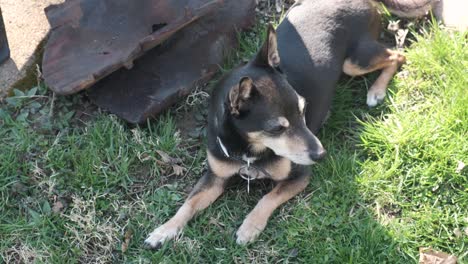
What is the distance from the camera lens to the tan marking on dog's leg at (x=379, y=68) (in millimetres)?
4891

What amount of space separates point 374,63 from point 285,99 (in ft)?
4.32

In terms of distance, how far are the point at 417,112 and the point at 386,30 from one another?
92 centimetres

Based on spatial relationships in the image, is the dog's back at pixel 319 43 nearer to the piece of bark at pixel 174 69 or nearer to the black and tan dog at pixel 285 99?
the black and tan dog at pixel 285 99

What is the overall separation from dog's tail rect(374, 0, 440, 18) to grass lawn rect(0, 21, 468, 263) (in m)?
0.24

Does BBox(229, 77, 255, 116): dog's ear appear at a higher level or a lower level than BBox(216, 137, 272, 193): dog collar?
higher

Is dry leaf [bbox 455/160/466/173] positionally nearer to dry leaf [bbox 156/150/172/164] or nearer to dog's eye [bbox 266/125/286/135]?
dog's eye [bbox 266/125/286/135]

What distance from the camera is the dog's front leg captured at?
422cm

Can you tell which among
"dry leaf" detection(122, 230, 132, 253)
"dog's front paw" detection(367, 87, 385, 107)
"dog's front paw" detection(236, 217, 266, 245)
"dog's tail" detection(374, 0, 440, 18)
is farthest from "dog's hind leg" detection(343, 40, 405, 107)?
"dry leaf" detection(122, 230, 132, 253)

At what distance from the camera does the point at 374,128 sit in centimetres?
466

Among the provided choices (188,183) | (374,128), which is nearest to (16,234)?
(188,183)

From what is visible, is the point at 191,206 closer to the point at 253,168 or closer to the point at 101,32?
the point at 253,168

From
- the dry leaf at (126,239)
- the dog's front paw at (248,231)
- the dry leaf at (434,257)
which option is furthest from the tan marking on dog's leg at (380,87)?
the dry leaf at (126,239)

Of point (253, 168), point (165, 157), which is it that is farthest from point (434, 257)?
point (165, 157)

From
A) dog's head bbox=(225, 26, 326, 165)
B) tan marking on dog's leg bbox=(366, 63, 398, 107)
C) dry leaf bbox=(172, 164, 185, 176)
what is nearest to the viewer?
dog's head bbox=(225, 26, 326, 165)
